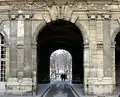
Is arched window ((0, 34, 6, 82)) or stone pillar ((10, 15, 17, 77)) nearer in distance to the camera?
stone pillar ((10, 15, 17, 77))

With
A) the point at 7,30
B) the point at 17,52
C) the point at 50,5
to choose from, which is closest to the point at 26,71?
the point at 17,52

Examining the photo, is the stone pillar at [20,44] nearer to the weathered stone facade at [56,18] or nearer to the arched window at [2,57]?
the weathered stone facade at [56,18]

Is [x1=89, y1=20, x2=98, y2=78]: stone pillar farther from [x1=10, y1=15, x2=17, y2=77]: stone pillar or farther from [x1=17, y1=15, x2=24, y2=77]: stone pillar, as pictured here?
[x1=10, y1=15, x2=17, y2=77]: stone pillar

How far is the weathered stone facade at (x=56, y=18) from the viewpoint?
92.8 feet

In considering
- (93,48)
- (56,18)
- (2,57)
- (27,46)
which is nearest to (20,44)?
(27,46)

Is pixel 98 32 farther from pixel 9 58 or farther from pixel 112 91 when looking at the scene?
pixel 9 58

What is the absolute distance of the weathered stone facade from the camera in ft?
92.8

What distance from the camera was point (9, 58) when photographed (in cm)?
2844

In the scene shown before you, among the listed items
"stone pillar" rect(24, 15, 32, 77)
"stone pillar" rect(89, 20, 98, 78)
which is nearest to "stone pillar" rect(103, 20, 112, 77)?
"stone pillar" rect(89, 20, 98, 78)

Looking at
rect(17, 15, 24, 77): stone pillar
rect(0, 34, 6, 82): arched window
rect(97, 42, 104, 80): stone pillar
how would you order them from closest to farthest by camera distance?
1. rect(97, 42, 104, 80): stone pillar
2. rect(17, 15, 24, 77): stone pillar
3. rect(0, 34, 6, 82): arched window

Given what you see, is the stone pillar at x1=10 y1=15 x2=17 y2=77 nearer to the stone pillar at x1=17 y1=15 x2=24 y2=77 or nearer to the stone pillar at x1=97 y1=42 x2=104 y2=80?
the stone pillar at x1=17 y1=15 x2=24 y2=77

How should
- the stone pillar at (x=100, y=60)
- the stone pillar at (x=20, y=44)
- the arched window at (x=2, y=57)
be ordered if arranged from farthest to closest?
1. the arched window at (x=2, y=57)
2. the stone pillar at (x=20, y=44)
3. the stone pillar at (x=100, y=60)

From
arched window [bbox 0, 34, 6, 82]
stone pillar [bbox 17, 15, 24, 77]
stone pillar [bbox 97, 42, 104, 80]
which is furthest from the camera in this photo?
arched window [bbox 0, 34, 6, 82]

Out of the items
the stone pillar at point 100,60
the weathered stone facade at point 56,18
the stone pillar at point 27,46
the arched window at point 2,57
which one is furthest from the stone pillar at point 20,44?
the stone pillar at point 100,60
